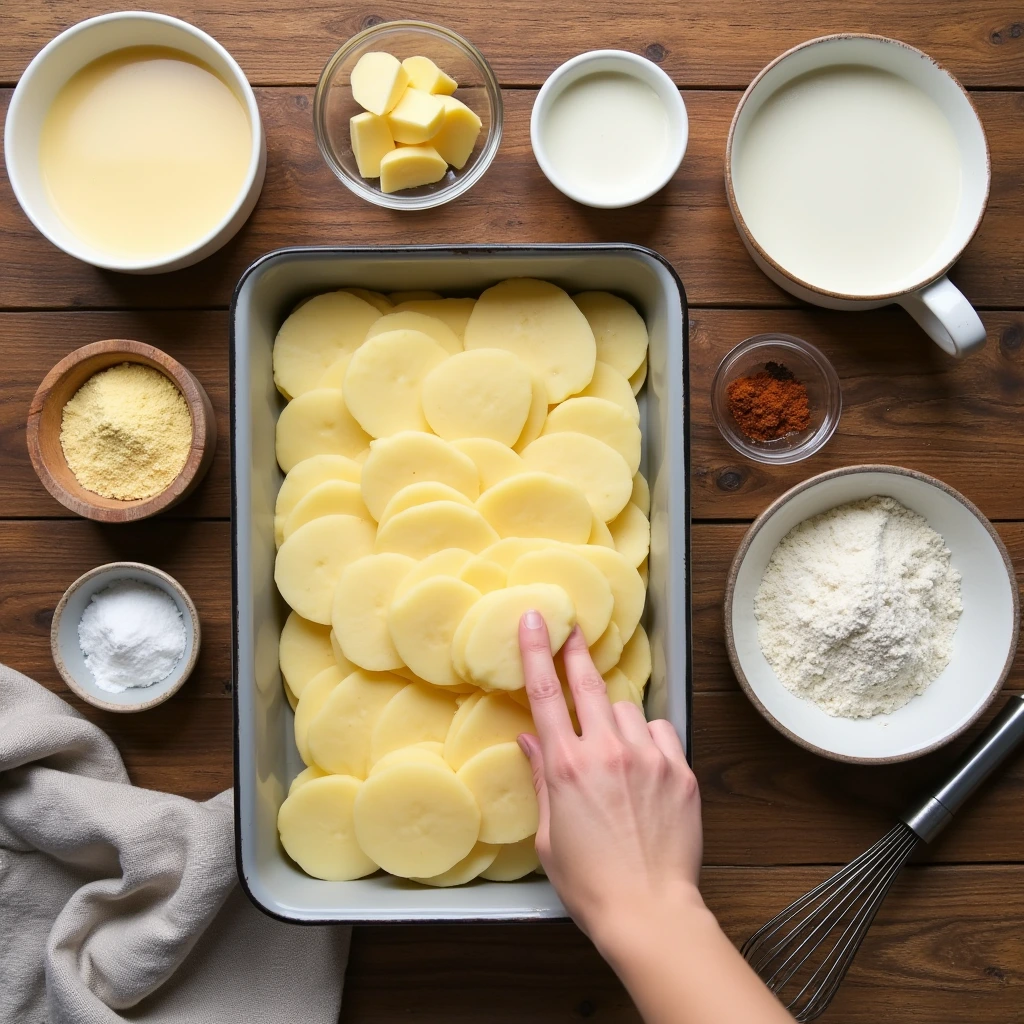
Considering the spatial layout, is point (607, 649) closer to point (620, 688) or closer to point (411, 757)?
point (620, 688)

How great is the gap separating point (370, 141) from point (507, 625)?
624 millimetres

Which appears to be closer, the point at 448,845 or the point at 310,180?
the point at 448,845

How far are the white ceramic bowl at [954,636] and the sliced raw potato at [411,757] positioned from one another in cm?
38

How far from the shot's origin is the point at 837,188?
1.17m

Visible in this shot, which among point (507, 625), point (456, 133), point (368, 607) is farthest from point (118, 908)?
point (456, 133)

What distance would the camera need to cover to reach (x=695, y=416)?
122cm

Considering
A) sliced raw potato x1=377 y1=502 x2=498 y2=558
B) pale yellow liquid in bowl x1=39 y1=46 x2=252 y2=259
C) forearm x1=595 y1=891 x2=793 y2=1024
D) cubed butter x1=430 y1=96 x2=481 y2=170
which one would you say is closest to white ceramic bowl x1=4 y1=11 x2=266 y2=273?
pale yellow liquid in bowl x1=39 y1=46 x2=252 y2=259

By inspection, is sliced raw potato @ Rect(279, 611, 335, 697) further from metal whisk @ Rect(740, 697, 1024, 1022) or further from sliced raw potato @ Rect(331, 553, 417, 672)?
metal whisk @ Rect(740, 697, 1024, 1022)

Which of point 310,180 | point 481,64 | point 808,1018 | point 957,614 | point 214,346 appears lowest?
point 808,1018

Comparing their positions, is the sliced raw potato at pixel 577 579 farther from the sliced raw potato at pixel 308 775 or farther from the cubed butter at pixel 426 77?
the cubed butter at pixel 426 77

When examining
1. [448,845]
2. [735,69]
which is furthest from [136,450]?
[735,69]

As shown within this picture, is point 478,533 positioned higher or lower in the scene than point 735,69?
lower

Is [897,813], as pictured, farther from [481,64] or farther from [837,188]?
[481,64]

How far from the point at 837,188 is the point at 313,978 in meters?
1.23
